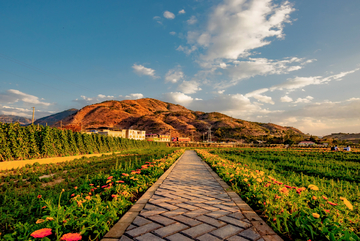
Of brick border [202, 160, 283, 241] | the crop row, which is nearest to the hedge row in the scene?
brick border [202, 160, 283, 241]

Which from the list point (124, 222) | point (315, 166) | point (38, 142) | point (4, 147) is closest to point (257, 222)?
point (124, 222)

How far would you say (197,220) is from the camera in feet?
8.50

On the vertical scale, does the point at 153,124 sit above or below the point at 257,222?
above

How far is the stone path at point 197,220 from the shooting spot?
2168mm

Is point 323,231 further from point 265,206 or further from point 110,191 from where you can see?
point 110,191

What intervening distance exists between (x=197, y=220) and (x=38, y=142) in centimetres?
1438

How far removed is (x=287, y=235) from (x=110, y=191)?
3120 mm

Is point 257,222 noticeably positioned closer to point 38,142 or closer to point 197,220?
point 197,220

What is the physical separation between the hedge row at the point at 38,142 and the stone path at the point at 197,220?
1206 cm

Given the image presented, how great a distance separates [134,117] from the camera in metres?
109

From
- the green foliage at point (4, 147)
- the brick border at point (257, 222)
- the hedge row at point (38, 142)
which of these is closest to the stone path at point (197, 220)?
the brick border at point (257, 222)

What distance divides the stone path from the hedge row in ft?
39.6

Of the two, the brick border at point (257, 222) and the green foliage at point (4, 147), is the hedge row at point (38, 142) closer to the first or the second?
the green foliage at point (4, 147)

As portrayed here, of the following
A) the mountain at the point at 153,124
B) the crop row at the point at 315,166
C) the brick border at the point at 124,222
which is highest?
the mountain at the point at 153,124
